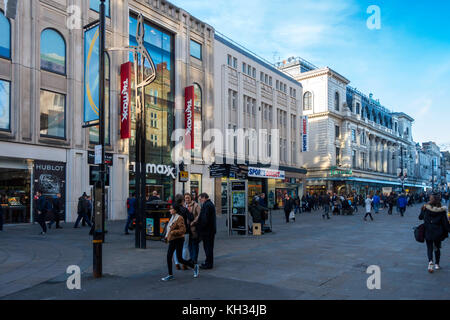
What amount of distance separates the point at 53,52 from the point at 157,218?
12390 mm

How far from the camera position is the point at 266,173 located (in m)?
36.3

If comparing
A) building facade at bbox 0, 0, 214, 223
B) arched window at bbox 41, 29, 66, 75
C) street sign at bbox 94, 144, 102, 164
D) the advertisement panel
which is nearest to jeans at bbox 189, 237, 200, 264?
street sign at bbox 94, 144, 102, 164

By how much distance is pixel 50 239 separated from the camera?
45.8 ft

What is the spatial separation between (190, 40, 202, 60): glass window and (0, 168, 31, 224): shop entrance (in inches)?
616

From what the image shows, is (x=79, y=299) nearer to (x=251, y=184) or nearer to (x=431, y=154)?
(x=251, y=184)

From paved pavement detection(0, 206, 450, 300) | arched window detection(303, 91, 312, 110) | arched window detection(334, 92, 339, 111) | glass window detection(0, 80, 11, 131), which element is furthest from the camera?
arched window detection(334, 92, 339, 111)

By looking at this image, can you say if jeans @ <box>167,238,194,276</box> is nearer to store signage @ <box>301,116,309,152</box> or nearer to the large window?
store signage @ <box>301,116,309,152</box>

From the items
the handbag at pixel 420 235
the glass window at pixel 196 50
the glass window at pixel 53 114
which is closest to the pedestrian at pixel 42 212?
the glass window at pixel 53 114

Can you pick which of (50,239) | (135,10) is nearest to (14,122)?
(50,239)

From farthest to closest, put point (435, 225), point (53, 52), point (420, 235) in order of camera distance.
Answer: point (53, 52), point (420, 235), point (435, 225)

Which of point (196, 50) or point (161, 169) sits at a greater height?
point (196, 50)

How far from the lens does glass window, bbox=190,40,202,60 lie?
30.0m

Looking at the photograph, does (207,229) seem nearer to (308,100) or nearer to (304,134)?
(304,134)

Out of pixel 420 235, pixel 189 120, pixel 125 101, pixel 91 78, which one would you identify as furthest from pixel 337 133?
pixel 91 78
